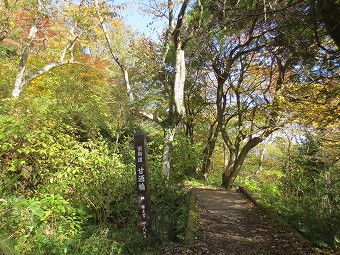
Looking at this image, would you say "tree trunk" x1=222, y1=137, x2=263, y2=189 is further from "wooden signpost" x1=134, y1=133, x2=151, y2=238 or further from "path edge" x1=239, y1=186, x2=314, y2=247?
"wooden signpost" x1=134, y1=133, x2=151, y2=238

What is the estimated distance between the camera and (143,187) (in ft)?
17.8

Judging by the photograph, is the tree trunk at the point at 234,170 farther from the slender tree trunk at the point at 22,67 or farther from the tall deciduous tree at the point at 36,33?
the slender tree trunk at the point at 22,67

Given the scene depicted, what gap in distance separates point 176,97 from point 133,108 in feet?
5.51

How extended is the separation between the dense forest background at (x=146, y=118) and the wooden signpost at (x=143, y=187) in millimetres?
263

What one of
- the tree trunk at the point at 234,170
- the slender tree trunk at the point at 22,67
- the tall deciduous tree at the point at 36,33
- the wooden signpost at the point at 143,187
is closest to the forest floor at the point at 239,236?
the wooden signpost at the point at 143,187

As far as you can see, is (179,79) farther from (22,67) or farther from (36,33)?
(36,33)

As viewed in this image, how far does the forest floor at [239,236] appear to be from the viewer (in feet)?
16.4

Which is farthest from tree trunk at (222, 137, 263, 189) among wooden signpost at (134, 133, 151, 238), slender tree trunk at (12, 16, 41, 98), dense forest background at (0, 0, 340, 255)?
slender tree trunk at (12, 16, 41, 98)

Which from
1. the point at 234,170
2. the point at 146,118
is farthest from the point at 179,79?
the point at 234,170

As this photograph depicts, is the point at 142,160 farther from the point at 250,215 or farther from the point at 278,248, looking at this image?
the point at 250,215

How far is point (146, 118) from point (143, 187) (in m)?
5.63

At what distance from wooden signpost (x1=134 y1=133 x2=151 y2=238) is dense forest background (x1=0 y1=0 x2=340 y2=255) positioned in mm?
263

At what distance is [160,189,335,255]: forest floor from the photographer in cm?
500

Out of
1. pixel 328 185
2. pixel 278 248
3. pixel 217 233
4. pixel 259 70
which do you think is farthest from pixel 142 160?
pixel 259 70
